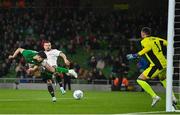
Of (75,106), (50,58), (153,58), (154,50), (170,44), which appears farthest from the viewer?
(50,58)

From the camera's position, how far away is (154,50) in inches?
664

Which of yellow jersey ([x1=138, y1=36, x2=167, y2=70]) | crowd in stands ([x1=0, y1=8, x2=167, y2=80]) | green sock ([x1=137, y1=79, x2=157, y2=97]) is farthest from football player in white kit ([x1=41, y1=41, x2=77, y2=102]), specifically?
crowd in stands ([x1=0, y1=8, x2=167, y2=80])

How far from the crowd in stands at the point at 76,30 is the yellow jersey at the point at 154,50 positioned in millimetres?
21806

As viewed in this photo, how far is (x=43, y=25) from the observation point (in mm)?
45000

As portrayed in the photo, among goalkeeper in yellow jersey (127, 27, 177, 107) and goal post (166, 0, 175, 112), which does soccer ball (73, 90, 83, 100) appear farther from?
goal post (166, 0, 175, 112)

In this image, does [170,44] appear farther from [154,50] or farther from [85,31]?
[85,31]

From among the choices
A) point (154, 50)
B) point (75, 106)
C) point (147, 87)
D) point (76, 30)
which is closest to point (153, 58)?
point (154, 50)

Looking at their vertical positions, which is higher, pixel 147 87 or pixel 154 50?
pixel 154 50

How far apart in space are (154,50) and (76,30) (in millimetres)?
27448

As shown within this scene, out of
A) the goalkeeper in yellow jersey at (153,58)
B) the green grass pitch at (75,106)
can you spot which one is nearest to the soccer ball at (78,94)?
the green grass pitch at (75,106)

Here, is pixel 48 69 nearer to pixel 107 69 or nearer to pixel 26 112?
pixel 26 112

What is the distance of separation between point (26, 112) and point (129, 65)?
2454cm

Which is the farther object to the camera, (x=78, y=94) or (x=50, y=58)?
(x=50, y=58)

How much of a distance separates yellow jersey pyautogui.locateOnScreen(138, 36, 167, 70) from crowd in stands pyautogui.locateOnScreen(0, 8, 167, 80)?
21806mm
